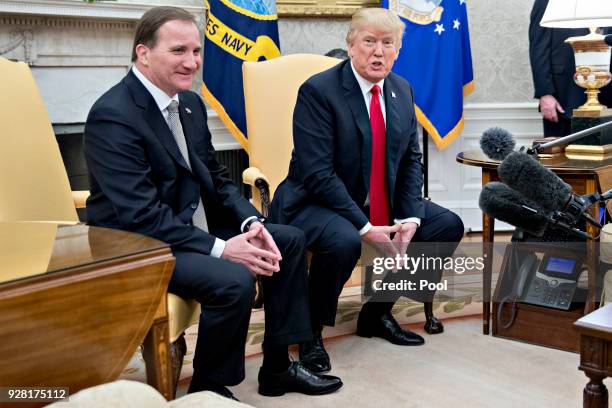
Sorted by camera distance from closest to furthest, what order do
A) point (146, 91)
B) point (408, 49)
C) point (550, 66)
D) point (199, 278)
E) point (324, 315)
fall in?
point (199, 278), point (146, 91), point (324, 315), point (550, 66), point (408, 49)

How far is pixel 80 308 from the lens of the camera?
1.68 metres

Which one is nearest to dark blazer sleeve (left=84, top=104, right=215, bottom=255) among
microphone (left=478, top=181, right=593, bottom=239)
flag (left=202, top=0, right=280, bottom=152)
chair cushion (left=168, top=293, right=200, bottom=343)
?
chair cushion (left=168, top=293, right=200, bottom=343)

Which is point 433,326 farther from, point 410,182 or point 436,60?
point 436,60

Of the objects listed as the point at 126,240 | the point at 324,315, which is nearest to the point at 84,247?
the point at 126,240

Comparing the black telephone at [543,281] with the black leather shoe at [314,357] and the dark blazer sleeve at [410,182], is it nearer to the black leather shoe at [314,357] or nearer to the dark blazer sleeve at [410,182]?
the dark blazer sleeve at [410,182]

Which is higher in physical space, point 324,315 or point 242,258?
point 242,258

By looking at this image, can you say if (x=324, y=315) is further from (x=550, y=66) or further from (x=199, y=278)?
(x=550, y=66)

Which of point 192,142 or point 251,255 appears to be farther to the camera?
point 192,142

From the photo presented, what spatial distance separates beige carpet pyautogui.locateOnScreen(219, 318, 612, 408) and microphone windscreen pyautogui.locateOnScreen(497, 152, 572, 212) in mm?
1398

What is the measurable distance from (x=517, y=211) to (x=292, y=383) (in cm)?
147

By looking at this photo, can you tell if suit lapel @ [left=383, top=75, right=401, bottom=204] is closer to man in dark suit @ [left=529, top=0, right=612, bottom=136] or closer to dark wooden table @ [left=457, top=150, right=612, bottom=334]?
dark wooden table @ [left=457, top=150, right=612, bottom=334]

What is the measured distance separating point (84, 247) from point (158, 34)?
880 mm

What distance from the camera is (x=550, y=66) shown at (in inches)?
174

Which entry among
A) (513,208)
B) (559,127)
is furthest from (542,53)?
(513,208)
